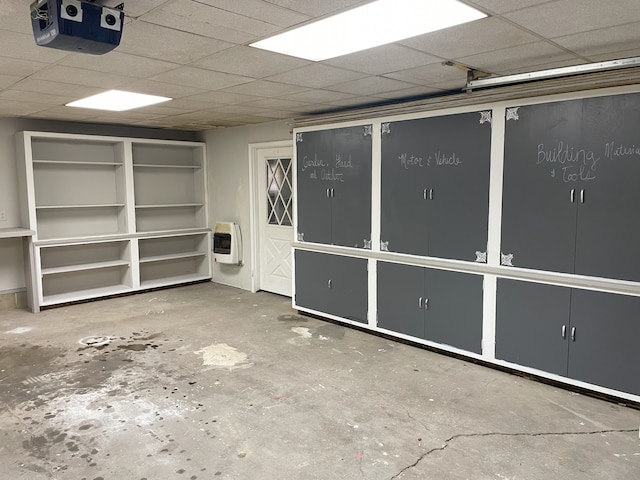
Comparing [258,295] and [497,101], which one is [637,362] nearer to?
[497,101]

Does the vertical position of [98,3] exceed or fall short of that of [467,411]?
it exceeds it

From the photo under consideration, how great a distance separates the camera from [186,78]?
3.57m

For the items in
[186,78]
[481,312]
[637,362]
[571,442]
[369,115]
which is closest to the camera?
[571,442]

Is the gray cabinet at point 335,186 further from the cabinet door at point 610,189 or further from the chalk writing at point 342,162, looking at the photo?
the cabinet door at point 610,189

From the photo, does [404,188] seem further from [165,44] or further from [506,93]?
[165,44]

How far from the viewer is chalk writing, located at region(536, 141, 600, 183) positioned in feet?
10.7

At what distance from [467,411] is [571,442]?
2.09 ft

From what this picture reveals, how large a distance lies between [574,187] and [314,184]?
2.68 m

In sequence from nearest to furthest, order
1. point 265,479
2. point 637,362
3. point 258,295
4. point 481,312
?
1. point 265,479
2. point 637,362
3. point 481,312
4. point 258,295

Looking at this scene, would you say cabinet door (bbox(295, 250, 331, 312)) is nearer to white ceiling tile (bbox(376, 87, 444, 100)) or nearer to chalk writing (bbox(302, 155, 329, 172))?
chalk writing (bbox(302, 155, 329, 172))

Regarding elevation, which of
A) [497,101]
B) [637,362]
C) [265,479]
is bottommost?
[265,479]

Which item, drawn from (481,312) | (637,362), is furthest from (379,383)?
(637,362)

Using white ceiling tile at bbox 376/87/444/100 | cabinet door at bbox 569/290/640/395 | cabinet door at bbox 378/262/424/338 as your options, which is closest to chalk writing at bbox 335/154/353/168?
white ceiling tile at bbox 376/87/444/100

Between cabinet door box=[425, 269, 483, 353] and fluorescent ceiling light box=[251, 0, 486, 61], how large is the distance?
2165 mm
